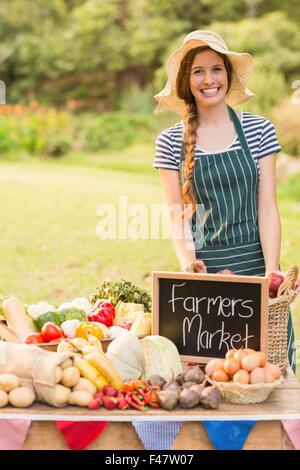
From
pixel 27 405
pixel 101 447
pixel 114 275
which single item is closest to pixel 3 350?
pixel 27 405

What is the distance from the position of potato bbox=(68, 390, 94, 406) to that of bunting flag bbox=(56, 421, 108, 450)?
62mm

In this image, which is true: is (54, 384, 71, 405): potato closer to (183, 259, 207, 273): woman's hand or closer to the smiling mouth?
(183, 259, 207, 273): woman's hand

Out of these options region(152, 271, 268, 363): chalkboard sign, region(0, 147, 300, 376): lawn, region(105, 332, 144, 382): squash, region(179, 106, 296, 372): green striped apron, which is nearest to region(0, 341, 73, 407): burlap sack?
region(105, 332, 144, 382): squash

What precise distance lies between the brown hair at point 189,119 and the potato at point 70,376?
34.3 inches

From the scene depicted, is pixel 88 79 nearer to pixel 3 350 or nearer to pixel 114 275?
pixel 114 275

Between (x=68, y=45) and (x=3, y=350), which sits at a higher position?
(x=68, y=45)

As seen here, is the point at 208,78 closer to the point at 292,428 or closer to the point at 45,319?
the point at 45,319

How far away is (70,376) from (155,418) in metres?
0.27

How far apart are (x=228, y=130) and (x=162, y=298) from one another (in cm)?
78

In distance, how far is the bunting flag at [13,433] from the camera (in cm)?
188

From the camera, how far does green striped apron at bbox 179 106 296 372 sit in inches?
100

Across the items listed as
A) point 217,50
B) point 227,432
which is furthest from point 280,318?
point 217,50

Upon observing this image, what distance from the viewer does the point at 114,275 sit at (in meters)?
6.41

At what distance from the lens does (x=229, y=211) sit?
2.55 m
